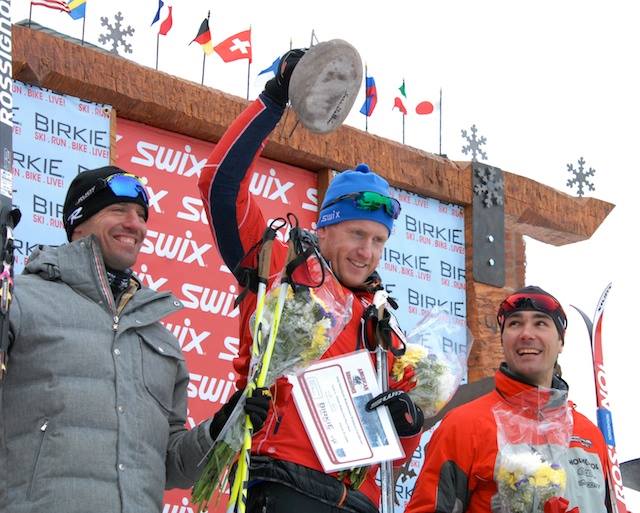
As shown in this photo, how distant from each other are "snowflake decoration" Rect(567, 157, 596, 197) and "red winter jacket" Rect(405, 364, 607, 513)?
438 cm

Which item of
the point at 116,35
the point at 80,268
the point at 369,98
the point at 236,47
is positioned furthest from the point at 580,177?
the point at 80,268

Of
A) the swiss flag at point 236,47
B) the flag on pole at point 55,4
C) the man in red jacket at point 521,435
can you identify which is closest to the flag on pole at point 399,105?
the swiss flag at point 236,47

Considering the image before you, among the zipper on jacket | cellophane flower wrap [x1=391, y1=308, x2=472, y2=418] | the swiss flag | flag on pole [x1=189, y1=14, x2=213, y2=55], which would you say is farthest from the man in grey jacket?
the swiss flag

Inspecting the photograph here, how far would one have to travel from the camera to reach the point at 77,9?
6.30 metres

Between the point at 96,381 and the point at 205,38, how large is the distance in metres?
3.94

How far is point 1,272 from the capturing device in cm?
316

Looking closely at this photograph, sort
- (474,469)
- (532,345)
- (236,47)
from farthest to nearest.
A: (236,47)
(532,345)
(474,469)

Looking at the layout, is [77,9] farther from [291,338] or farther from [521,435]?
[521,435]

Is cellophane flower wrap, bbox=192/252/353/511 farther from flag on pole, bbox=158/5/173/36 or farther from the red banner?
flag on pole, bbox=158/5/173/36

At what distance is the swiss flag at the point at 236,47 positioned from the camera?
7035mm

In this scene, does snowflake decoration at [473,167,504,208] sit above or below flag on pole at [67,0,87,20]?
below

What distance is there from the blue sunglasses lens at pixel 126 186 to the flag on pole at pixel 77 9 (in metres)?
2.73

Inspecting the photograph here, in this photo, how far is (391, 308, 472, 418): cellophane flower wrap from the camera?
12.8ft

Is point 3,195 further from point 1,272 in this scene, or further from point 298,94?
point 298,94
